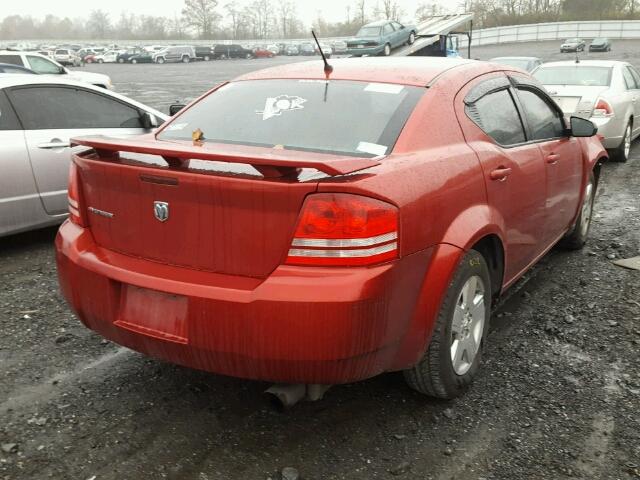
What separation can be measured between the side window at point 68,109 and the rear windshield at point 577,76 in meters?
6.46

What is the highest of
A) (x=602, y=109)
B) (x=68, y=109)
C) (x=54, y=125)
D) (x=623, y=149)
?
(x=68, y=109)

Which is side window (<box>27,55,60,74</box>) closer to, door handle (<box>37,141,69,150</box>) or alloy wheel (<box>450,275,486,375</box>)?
door handle (<box>37,141,69,150</box>)

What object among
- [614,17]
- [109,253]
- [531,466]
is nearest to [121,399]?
[109,253]

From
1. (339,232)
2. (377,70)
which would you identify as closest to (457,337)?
(339,232)

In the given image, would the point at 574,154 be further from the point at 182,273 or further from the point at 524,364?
the point at 182,273

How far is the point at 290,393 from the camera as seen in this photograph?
2.54 meters

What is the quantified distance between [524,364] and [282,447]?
1.46m

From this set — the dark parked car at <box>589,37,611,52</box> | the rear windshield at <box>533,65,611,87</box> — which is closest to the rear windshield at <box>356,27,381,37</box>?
the dark parked car at <box>589,37,611,52</box>

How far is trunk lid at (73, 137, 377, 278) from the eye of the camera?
7.64ft

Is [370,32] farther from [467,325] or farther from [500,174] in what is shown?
[467,325]

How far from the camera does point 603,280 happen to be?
15.4 feet

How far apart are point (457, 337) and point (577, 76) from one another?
8055mm

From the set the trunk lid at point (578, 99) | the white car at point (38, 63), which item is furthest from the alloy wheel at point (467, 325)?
the white car at point (38, 63)

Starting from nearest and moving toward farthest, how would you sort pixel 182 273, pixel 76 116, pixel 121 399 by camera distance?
pixel 182 273
pixel 121 399
pixel 76 116
